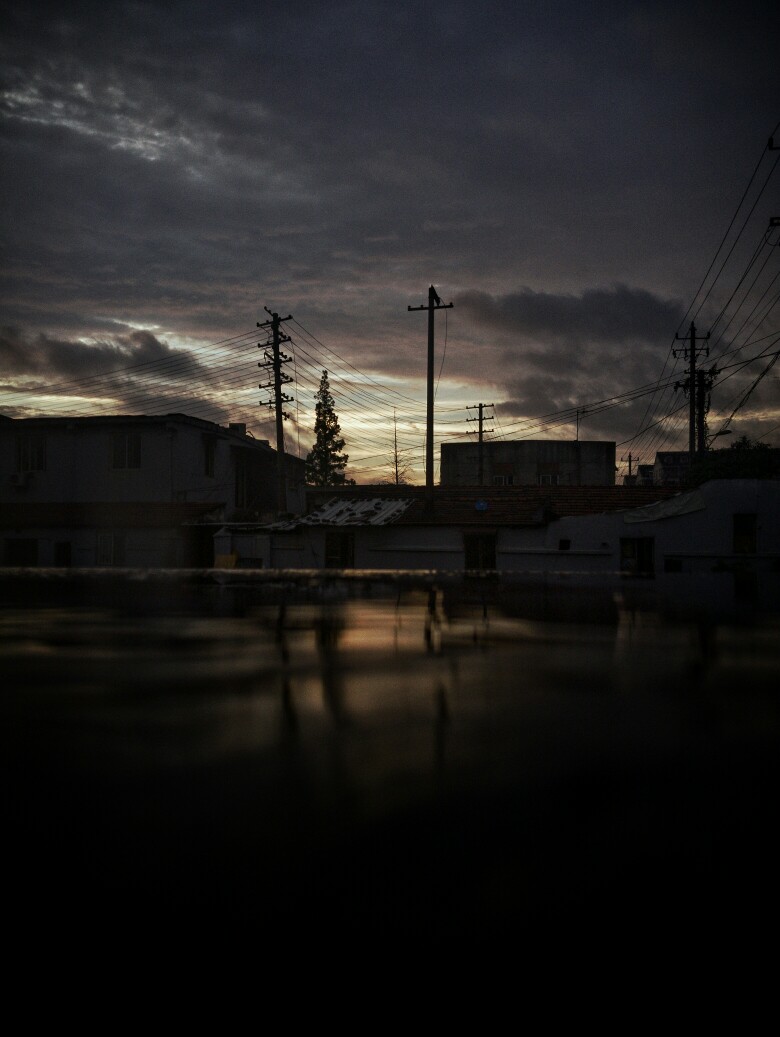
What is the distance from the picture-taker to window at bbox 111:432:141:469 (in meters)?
32.5

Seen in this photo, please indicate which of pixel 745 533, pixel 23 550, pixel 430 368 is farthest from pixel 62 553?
pixel 745 533

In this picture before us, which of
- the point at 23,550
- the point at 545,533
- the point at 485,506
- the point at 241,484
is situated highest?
Result: the point at 241,484

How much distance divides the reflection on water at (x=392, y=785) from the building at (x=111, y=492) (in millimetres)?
25448

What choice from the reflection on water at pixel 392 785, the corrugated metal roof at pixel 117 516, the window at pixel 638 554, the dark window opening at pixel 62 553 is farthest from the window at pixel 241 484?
the reflection on water at pixel 392 785

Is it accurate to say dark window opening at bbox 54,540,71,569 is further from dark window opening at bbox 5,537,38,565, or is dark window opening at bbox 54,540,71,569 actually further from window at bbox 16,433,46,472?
window at bbox 16,433,46,472

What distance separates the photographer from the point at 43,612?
36.9 feet

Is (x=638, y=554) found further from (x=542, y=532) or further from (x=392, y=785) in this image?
(x=392, y=785)

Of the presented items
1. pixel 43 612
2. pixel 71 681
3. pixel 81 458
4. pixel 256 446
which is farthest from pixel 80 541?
pixel 71 681

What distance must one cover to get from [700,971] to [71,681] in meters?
Result: 5.18

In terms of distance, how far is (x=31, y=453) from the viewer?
33.5 m

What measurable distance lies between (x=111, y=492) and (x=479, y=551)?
60.6 ft

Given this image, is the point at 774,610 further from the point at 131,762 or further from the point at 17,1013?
the point at 17,1013

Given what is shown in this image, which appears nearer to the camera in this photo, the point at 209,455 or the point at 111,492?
the point at 111,492

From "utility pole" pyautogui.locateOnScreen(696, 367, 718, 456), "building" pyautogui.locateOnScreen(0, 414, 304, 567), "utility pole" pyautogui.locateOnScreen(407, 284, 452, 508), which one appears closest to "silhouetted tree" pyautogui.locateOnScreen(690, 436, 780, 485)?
"utility pole" pyautogui.locateOnScreen(696, 367, 718, 456)
